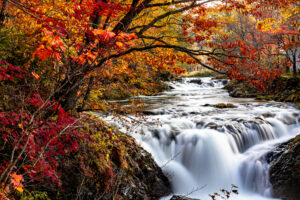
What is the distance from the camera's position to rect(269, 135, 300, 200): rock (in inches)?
201

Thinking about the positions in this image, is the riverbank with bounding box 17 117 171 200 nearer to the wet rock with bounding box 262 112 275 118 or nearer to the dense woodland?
the dense woodland

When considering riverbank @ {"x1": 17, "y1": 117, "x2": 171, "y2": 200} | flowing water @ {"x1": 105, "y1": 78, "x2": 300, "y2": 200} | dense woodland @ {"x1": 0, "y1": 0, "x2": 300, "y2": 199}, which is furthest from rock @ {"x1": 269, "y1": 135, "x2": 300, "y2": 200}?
riverbank @ {"x1": 17, "y1": 117, "x2": 171, "y2": 200}

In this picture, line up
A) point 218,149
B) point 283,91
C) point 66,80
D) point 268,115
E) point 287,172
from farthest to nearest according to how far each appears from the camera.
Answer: point 283,91 < point 268,115 < point 218,149 < point 287,172 < point 66,80

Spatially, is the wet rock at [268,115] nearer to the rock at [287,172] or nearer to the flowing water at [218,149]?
the flowing water at [218,149]

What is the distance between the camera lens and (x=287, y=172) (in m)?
5.45

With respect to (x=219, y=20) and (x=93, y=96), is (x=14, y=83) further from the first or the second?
(x=219, y=20)

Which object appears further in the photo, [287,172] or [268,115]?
[268,115]

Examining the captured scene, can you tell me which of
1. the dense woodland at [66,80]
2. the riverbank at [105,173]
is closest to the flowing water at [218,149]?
the riverbank at [105,173]

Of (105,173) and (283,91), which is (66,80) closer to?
(105,173)

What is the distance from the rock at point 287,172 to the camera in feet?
16.8

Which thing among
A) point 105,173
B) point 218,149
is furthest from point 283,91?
point 105,173

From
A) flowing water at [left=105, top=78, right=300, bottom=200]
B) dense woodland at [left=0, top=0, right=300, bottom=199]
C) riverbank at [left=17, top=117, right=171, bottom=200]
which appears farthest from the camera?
flowing water at [left=105, top=78, right=300, bottom=200]

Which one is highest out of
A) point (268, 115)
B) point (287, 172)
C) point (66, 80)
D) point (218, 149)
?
point (66, 80)

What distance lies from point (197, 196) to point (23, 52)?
18.0 feet
